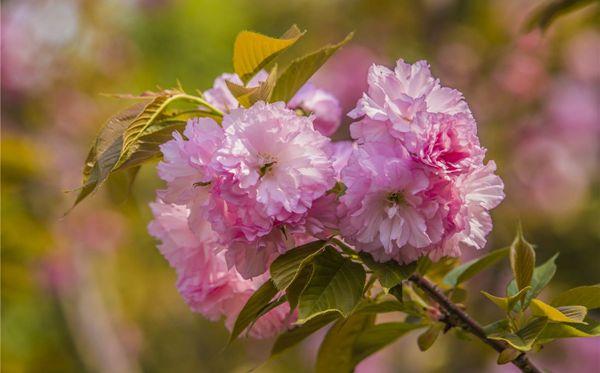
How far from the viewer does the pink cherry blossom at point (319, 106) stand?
101cm

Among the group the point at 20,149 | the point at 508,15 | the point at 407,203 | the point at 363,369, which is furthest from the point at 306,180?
the point at 363,369

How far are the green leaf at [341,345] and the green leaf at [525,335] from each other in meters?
0.19

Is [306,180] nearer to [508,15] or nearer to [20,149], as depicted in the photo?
[20,149]

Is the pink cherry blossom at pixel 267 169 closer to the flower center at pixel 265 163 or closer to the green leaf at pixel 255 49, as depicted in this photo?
the flower center at pixel 265 163

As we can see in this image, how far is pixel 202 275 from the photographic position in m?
0.93

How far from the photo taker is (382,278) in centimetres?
80

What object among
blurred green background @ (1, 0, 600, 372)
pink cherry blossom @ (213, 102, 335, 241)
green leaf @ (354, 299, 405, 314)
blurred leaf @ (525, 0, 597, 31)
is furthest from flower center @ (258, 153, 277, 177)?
blurred green background @ (1, 0, 600, 372)

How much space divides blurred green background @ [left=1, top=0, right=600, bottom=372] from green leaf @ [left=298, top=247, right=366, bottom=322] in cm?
194

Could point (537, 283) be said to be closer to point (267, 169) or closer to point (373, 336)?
point (373, 336)

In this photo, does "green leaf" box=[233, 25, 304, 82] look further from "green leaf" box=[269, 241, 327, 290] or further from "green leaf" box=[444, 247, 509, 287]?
"green leaf" box=[444, 247, 509, 287]

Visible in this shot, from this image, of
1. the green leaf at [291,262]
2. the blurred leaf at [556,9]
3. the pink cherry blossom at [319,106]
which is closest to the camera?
the green leaf at [291,262]

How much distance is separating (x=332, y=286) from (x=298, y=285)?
0.12 ft

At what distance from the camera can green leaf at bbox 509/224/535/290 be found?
2.92ft

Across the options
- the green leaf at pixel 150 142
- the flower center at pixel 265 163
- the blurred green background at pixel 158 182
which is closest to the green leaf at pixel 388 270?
the flower center at pixel 265 163
